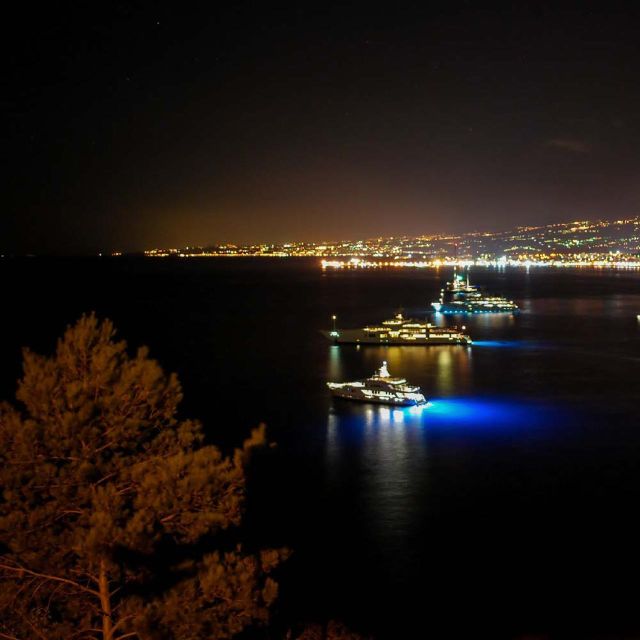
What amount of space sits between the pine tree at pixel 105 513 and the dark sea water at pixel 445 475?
0.56 meters

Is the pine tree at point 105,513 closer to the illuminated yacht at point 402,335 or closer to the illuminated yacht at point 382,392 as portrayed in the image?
the illuminated yacht at point 382,392

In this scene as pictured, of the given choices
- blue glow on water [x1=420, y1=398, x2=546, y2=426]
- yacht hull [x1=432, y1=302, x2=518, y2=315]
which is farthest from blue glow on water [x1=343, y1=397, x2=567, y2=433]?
yacht hull [x1=432, y1=302, x2=518, y2=315]

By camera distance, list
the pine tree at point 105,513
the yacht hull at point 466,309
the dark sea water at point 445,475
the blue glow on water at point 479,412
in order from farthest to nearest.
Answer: the yacht hull at point 466,309 < the blue glow on water at point 479,412 < the dark sea water at point 445,475 < the pine tree at point 105,513

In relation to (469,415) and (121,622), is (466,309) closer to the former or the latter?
(469,415)

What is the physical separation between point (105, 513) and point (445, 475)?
7.19 metres

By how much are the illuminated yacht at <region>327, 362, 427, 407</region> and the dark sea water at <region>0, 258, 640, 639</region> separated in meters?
0.33

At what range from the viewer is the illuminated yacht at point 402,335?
72.0 feet

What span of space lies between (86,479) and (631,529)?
6449 mm

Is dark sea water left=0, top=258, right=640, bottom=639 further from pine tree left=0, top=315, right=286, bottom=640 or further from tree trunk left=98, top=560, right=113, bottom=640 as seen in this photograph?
tree trunk left=98, top=560, right=113, bottom=640

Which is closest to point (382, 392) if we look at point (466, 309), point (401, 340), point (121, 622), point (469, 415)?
point (469, 415)

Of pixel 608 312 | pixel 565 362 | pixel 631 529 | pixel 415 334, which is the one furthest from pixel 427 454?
pixel 608 312

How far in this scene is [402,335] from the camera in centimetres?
Result: 2238

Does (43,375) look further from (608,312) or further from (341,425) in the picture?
(608,312)

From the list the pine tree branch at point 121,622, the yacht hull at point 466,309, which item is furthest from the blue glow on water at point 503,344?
the pine tree branch at point 121,622
